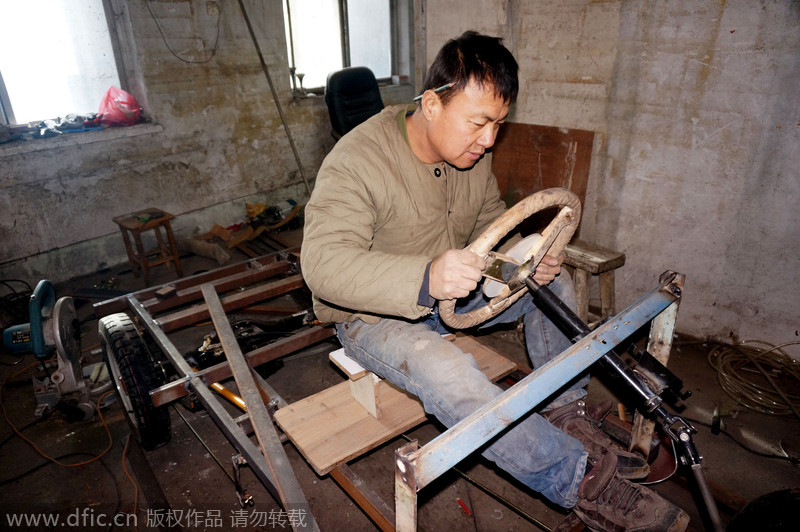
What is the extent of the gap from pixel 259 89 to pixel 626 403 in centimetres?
523

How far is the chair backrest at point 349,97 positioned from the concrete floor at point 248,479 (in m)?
3.24

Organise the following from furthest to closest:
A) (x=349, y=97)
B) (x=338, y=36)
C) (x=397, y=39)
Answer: (x=397, y=39) → (x=338, y=36) → (x=349, y=97)

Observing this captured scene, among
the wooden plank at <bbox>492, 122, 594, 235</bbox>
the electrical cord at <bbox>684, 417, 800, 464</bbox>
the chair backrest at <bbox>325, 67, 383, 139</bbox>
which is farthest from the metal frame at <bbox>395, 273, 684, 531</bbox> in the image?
the chair backrest at <bbox>325, 67, 383, 139</bbox>

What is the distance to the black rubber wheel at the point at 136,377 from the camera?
7.91 ft

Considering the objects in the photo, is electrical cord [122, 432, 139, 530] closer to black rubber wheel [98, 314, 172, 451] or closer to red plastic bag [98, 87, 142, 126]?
black rubber wheel [98, 314, 172, 451]

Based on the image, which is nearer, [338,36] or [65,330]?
[65,330]

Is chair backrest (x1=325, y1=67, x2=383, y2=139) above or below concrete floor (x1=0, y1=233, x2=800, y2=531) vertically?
above

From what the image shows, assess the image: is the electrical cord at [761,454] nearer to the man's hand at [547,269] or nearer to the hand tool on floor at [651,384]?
the hand tool on floor at [651,384]

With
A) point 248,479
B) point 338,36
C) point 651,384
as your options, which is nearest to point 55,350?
point 248,479

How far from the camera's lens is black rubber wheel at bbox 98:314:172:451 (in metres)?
2.41

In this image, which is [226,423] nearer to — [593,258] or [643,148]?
[593,258]

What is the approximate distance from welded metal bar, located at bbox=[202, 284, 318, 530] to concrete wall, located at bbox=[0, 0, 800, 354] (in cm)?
272

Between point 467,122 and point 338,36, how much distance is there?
5.79m

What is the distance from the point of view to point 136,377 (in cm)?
240
